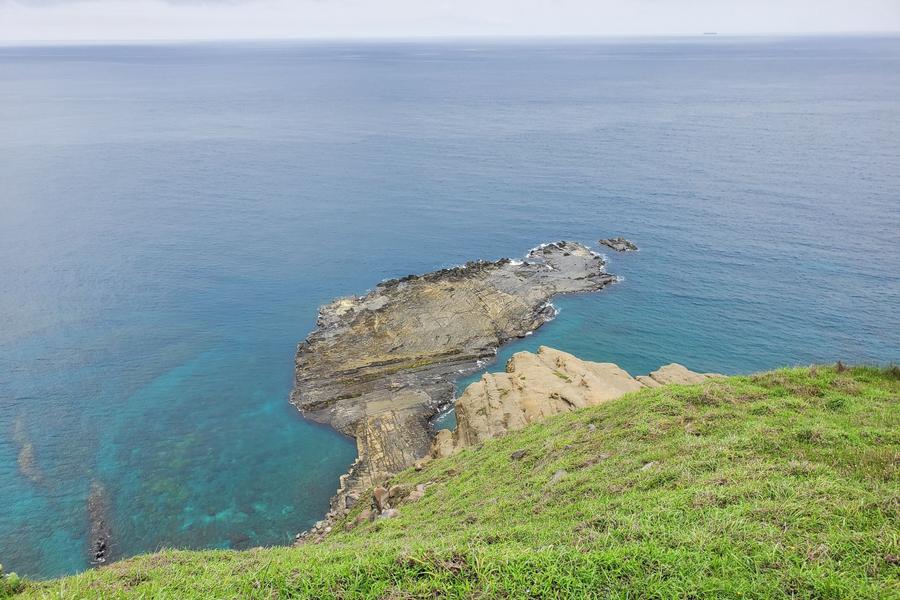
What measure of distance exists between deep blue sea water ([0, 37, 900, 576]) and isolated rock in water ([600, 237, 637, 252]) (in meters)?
2.43

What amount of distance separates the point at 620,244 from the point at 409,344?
4102cm

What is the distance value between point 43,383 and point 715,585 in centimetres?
6261

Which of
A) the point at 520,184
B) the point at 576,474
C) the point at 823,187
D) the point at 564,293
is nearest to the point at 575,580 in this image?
the point at 576,474

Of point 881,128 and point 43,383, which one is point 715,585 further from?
point 881,128

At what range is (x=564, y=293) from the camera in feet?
235

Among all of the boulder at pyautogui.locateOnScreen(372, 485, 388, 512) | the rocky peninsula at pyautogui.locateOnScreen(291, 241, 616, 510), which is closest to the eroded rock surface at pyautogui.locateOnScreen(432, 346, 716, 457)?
the rocky peninsula at pyautogui.locateOnScreen(291, 241, 616, 510)

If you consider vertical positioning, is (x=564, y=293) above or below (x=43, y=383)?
above

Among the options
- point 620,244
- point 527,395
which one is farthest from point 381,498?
point 620,244

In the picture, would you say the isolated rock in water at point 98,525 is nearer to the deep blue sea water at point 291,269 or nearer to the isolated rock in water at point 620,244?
the deep blue sea water at point 291,269

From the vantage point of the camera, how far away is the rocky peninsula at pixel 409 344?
48.8 meters

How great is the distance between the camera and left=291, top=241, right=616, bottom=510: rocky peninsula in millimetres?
48812

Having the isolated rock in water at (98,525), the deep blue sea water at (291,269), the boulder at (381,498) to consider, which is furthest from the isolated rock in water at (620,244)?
the isolated rock in water at (98,525)

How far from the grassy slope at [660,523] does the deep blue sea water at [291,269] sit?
23644mm

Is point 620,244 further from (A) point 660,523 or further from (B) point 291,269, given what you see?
(A) point 660,523
